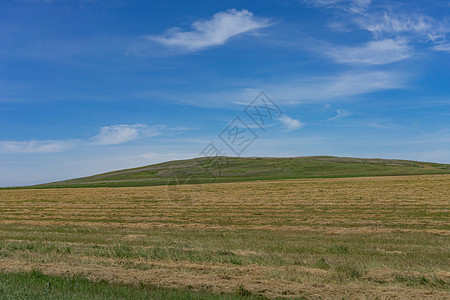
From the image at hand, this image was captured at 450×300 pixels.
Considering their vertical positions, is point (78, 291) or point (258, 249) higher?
point (78, 291)

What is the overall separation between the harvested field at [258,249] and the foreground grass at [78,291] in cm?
34

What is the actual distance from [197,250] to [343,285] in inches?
220

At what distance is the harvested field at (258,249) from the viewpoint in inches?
340

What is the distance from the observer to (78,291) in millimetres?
8219

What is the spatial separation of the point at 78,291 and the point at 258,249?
6572 mm

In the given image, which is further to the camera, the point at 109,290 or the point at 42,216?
the point at 42,216

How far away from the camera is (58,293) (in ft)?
25.9

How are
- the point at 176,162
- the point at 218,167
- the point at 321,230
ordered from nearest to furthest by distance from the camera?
1. the point at 321,230
2. the point at 218,167
3. the point at 176,162

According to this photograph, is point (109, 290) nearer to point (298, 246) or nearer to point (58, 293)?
point (58, 293)

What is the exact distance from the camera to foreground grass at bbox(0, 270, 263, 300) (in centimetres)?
769

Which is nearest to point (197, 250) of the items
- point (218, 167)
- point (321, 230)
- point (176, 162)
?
point (321, 230)

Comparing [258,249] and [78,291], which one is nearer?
[78,291]

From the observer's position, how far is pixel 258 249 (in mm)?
13266

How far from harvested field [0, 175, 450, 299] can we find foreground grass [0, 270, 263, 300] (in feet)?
1.10
